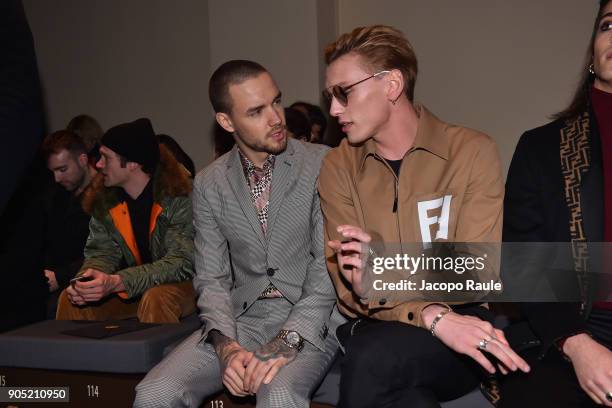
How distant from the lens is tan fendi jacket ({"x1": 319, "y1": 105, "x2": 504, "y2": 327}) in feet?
7.61

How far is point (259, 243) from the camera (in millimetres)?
2770

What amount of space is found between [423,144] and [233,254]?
962mm

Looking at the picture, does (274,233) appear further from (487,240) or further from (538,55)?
(538,55)

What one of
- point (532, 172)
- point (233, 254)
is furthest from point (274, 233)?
point (532, 172)

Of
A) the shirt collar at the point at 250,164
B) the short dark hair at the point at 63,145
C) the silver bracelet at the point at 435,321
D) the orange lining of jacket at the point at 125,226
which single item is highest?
the short dark hair at the point at 63,145

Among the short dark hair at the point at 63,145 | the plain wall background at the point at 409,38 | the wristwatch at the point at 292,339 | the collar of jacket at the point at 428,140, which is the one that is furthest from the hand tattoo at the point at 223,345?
the plain wall background at the point at 409,38

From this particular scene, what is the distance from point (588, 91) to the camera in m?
2.35

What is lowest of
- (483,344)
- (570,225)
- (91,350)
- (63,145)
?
(91,350)

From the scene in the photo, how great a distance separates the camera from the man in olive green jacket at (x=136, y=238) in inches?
133

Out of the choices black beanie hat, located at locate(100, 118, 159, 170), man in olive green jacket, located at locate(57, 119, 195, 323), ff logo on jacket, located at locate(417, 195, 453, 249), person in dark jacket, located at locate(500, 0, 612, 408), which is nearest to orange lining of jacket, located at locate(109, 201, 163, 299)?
man in olive green jacket, located at locate(57, 119, 195, 323)

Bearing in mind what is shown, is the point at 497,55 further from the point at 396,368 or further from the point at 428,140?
the point at 396,368

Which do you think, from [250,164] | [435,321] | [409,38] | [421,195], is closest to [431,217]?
[421,195]

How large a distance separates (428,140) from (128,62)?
552 centimetres

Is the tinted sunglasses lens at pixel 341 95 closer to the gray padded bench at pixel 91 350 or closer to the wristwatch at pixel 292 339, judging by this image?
the wristwatch at pixel 292 339
